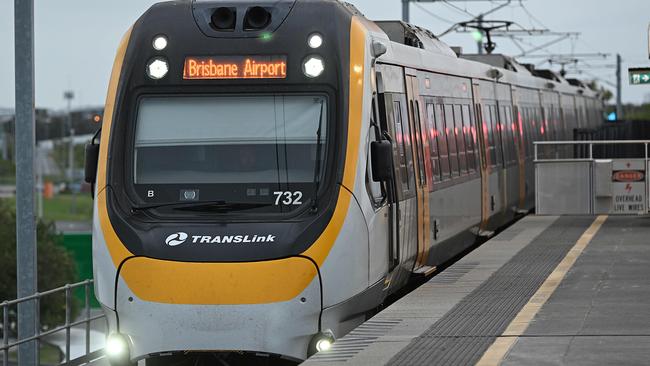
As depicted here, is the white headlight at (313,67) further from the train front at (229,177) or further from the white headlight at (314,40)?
the white headlight at (314,40)

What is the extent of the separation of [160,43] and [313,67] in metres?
1.33

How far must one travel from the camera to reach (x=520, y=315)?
13.4 m

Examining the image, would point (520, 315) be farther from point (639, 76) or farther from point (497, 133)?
point (639, 76)

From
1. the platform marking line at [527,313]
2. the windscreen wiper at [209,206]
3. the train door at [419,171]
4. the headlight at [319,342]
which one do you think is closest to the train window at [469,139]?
the platform marking line at [527,313]

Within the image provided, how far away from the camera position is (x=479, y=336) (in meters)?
12.2

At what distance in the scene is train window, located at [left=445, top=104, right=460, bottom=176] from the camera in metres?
19.7

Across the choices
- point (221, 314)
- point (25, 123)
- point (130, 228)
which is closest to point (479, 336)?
point (221, 314)

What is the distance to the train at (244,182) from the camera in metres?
12.7

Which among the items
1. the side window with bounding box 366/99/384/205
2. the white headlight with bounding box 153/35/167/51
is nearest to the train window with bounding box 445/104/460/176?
the side window with bounding box 366/99/384/205

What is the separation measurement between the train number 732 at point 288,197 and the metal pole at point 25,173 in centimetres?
495

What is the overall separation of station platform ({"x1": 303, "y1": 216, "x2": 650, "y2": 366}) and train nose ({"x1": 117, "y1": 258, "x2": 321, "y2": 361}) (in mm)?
460

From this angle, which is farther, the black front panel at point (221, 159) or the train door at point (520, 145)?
the train door at point (520, 145)

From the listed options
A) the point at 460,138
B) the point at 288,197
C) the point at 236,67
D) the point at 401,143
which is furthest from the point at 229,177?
the point at 460,138

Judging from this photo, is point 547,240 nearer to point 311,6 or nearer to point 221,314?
point 311,6
